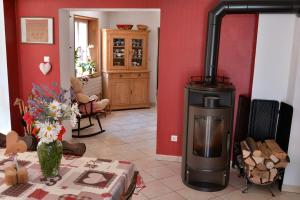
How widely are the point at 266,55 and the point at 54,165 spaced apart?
2.66 metres

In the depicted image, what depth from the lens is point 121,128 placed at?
5688 millimetres

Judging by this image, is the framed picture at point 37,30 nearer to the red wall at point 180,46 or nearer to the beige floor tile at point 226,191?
the red wall at point 180,46

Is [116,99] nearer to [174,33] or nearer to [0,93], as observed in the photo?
[0,93]

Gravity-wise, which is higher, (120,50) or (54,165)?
(120,50)

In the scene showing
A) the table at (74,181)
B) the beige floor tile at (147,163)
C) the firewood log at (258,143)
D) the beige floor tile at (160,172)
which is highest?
the table at (74,181)

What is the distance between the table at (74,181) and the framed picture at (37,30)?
7.98ft

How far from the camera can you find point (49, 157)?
1988 millimetres

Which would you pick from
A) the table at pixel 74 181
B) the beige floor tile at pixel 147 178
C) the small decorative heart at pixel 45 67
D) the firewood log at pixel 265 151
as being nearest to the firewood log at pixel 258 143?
the firewood log at pixel 265 151

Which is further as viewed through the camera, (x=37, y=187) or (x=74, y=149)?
(x=74, y=149)

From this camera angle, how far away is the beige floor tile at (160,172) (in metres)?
3.73

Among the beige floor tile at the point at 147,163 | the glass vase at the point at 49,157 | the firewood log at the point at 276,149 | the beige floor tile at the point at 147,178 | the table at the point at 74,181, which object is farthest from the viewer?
the beige floor tile at the point at 147,163

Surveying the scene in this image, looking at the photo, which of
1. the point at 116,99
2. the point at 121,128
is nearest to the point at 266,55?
the point at 121,128

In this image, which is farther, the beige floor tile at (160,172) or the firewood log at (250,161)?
the beige floor tile at (160,172)

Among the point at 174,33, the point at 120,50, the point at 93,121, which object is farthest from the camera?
the point at 120,50
